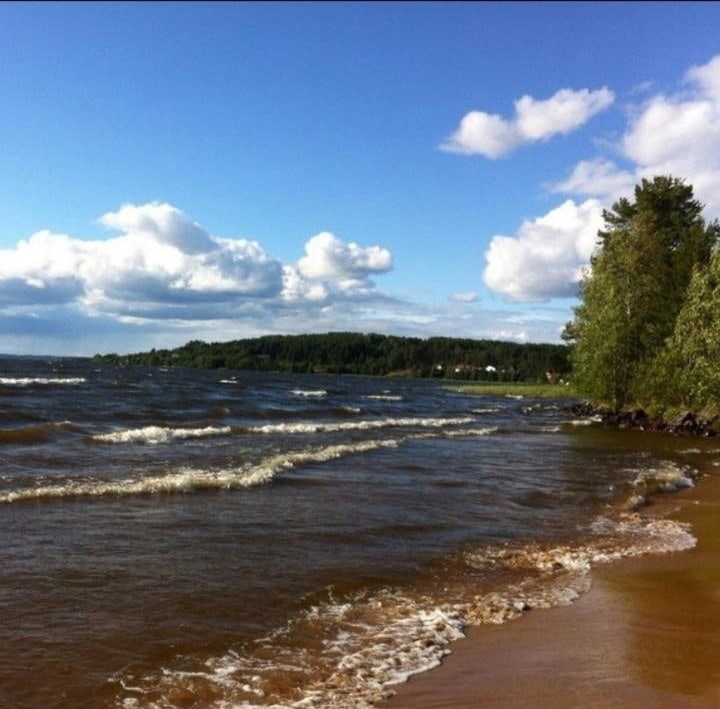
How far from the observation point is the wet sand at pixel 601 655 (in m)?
5.84

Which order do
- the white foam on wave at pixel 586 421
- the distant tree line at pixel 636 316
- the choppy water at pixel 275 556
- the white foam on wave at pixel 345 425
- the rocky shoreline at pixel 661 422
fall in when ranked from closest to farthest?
the choppy water at pixel 275 556 < the white foam on wave at pixel 345 425 < the rocky shoreline at pixel 661 422 < the distant tree line at pixel 636 316 < the white foam on wave at pixel 586 421

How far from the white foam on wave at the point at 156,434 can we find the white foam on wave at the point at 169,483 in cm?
711

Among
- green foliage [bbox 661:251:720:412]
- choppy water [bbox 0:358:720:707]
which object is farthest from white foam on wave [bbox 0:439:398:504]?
green foliage [bbox 661:251:720:412]

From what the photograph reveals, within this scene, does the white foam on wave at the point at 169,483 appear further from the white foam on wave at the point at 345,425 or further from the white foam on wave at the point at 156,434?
the white foam on wave at the point at 345,425

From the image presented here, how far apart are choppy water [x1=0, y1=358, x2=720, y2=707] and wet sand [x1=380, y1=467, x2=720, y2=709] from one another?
1.15ft

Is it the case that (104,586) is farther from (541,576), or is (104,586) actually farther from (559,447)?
(559,447)

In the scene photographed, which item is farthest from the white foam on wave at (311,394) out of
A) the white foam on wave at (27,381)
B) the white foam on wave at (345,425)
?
the white foam on wave at (345,425)

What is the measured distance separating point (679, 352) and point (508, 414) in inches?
728

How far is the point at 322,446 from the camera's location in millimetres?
26359

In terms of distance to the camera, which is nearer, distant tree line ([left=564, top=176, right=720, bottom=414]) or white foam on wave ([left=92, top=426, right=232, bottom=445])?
white foam on wave ([left=92, top=426, right=232, bottom=445])

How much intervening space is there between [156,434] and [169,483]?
12.1 metres

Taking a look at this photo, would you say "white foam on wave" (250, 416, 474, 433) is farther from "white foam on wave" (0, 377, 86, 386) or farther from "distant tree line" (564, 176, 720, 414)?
"white foam on wave" (0, 377, 86, 386)

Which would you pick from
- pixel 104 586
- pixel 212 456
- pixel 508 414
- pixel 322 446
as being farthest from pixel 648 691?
pixel 508 414

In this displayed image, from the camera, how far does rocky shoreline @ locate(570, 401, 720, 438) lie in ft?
118
